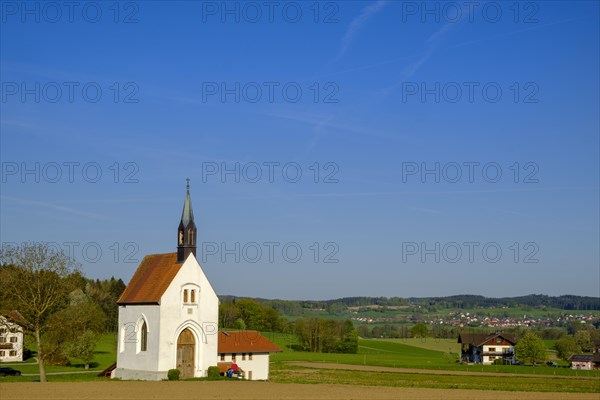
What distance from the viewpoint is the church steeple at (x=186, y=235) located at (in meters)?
53.8

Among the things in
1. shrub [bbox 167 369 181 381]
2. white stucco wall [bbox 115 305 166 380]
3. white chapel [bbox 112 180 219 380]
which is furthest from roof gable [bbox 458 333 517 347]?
shrub [bbox 167 369 181 381]

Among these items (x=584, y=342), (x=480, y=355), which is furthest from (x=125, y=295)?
(x=584, y=342)

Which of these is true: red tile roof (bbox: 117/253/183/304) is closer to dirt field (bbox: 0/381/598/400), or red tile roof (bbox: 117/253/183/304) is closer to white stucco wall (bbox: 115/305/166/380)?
white stucco wall (bbox: 115/305/166/380)

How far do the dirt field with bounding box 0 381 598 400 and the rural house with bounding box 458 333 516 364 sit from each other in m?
82.7

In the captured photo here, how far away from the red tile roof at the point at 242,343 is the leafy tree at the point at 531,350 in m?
63.5

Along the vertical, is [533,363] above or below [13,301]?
below

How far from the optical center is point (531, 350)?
111m

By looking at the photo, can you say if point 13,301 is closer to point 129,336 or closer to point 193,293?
point 129,336

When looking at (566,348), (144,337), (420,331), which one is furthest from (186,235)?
(420,331)

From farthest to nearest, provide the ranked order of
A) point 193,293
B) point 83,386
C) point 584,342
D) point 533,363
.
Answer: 1. point 584,342
2. point 533,363
3. point 193,293
4. point 83,386

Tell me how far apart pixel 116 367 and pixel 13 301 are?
10138mm

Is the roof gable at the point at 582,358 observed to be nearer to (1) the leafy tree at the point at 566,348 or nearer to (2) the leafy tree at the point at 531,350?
(2) the leafy tree at the point at 531,350

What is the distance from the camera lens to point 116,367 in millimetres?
54781

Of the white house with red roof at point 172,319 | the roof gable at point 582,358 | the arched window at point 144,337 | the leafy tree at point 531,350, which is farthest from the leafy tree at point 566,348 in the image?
the arched window at point 144,337
